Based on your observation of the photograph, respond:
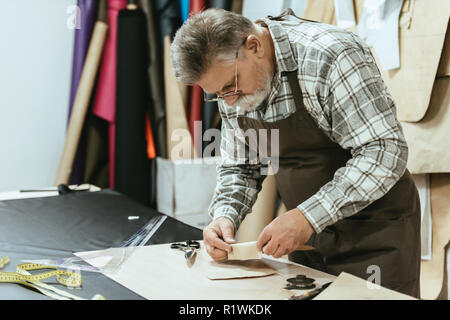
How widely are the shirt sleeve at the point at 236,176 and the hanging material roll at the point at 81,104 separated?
1852 millimetres

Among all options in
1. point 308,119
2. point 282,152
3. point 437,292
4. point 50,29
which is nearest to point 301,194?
point 282,152

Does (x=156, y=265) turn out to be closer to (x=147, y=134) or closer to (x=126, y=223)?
(x=126, y=223)

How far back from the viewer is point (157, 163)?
11.0ft

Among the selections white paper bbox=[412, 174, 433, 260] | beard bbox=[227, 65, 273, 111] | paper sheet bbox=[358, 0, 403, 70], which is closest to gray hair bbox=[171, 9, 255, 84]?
beard bbox=[227, 65, 273, 111]

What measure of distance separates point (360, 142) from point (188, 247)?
1.84 ft

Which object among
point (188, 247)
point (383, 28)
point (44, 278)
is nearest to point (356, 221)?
point (188, 247)

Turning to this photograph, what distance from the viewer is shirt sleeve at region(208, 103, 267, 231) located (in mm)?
1610

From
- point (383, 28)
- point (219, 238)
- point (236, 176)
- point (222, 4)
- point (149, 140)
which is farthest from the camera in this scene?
point (149, 140)

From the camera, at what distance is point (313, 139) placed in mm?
1479

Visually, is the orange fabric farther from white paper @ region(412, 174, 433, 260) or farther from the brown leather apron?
the brown leather apron

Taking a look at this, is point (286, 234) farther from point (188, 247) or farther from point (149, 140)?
point (149, 140)

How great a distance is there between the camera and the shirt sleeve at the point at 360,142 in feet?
4.28

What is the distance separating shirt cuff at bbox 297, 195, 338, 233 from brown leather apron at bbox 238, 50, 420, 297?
0.21 metres
